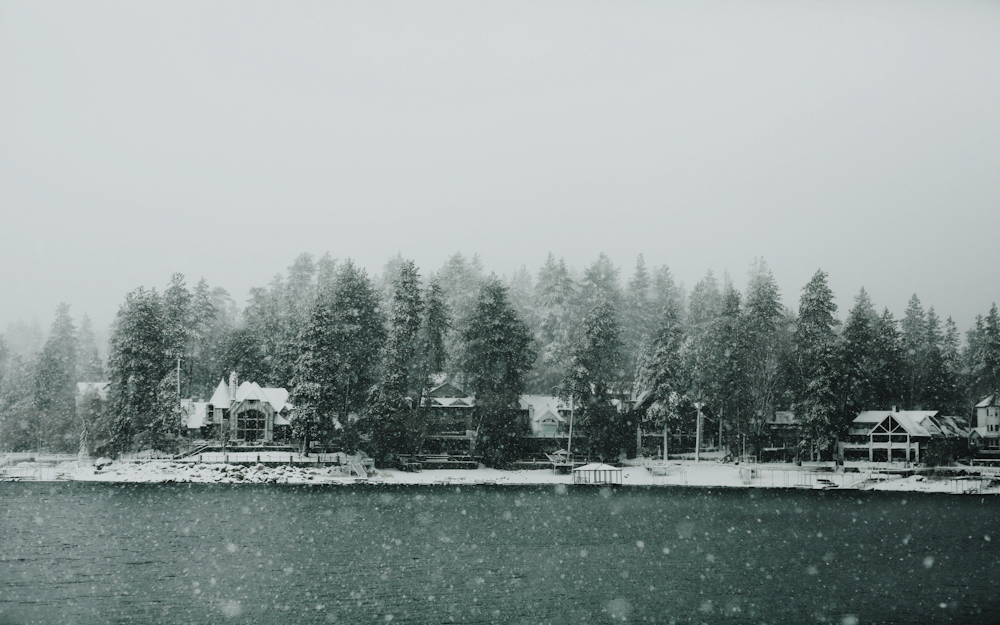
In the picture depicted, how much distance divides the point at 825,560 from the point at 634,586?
10282 mm

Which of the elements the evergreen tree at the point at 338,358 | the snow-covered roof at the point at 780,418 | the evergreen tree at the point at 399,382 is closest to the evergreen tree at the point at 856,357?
the snow-covered roof at the point at 780,418

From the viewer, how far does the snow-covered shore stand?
5550 centimetres

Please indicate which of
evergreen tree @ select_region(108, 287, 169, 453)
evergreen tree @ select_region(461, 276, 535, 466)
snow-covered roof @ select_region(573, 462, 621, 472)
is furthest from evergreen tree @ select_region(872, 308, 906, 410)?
evergreen tree @ select_region(108, 287, 169, 453)

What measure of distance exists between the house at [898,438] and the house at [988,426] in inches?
198

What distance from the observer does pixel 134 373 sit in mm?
59406

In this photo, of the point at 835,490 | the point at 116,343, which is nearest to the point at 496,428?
the point at 835,490

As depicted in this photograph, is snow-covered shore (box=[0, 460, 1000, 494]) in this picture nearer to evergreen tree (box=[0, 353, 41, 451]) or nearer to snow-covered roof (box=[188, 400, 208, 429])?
evergreen tree (box=[0, 353, 41, 451])

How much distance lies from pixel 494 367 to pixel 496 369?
0.21m

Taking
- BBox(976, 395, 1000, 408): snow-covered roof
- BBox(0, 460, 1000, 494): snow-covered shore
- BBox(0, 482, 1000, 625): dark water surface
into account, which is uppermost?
BBox(976, 395, 1000, 408): snow-covered roof

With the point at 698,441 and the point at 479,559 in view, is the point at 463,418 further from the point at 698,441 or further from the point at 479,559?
the point at 479,559

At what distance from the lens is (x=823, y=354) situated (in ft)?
199

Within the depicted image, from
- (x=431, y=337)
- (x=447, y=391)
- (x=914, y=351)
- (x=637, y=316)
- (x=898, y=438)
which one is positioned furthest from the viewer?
(x=637, y=316)

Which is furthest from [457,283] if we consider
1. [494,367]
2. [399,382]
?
[399,382]

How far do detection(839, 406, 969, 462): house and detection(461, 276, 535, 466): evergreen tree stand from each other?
26.4m
